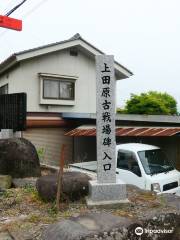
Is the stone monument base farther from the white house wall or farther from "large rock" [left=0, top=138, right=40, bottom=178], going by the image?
the white house wall

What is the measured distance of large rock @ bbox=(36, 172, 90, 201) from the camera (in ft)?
21.2

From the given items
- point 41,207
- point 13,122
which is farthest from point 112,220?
point 13,122

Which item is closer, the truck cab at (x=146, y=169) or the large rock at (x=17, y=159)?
the large rock at (x=17, y=159)

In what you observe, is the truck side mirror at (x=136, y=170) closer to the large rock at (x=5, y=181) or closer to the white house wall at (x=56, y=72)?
the large rock at (x=5, y=181)

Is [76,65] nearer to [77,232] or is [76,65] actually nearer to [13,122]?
[13,122]

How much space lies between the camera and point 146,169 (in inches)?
412

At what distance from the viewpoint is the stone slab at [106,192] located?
6.43 metres

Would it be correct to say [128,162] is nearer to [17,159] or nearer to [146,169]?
[146,169]

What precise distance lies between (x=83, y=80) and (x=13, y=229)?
13548 millimetres

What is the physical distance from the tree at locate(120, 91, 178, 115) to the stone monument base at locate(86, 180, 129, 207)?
75.9 ft

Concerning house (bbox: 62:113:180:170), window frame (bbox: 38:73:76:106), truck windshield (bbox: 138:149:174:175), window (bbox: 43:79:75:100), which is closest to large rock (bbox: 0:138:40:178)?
truck windshield (bbox: 138:149:174:175)

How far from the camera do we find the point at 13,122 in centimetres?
1255

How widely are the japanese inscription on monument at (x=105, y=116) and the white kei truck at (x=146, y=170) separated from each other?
10.7 ft

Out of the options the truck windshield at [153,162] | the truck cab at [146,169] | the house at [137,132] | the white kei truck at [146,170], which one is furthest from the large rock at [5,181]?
the house at [137,132]
